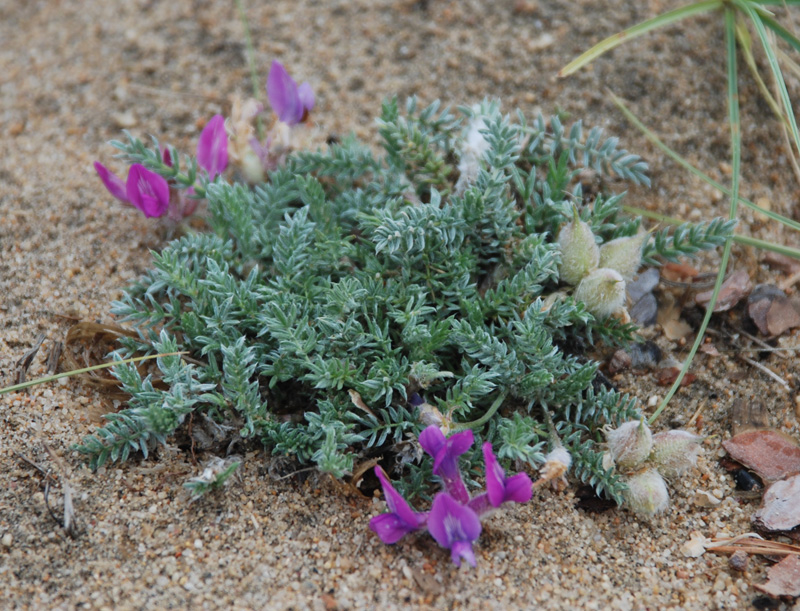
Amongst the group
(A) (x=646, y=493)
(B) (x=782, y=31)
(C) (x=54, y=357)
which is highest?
(B) (x=782, y=31)

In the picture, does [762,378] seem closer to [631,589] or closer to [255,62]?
[631,589]

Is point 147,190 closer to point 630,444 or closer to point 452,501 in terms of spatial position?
point 452,501

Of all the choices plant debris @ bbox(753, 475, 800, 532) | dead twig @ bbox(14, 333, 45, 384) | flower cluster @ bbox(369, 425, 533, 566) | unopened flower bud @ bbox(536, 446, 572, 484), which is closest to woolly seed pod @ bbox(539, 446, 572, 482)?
unopened flower bud @ bbox(536, 446, 572, 484)

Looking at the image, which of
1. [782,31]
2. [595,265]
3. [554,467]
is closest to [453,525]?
[554,467]

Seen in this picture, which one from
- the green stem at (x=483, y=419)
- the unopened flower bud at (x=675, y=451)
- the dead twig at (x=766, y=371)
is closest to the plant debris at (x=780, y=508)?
the unopened flower bud at (x=675, y=451)

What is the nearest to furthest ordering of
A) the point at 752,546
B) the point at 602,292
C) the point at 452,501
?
1. the point at 452,501
2. the point at 752,546
3. the point at 602,292

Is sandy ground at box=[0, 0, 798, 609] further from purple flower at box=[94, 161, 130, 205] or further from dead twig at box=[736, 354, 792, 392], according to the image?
purple flower at box=[94, 161, 130, 205]

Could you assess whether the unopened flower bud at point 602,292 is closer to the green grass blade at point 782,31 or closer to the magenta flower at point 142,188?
the green grass blade at point 782,31
